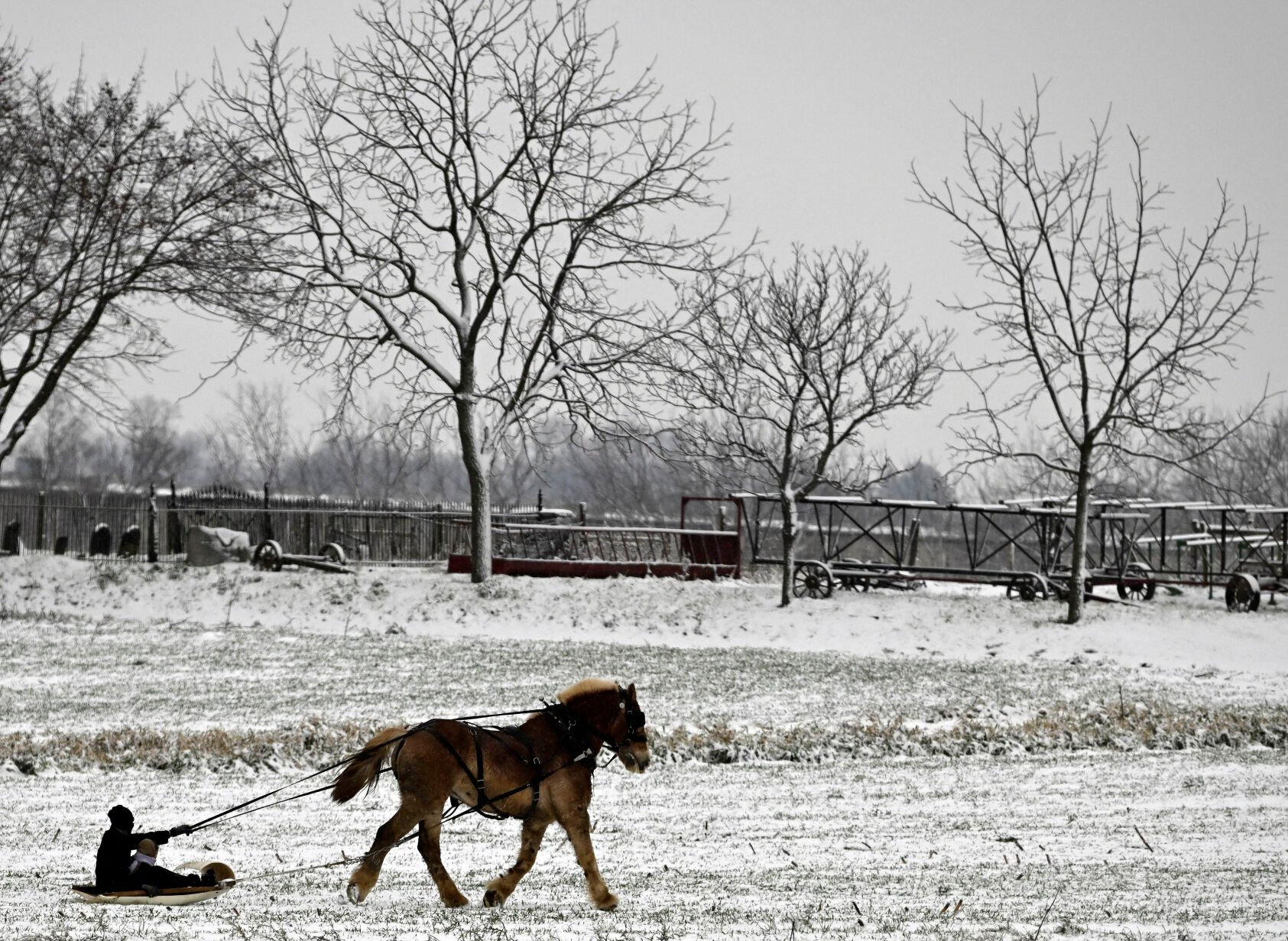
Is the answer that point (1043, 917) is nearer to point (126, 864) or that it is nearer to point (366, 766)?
point (366, 766)

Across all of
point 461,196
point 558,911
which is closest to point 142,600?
point 461,196

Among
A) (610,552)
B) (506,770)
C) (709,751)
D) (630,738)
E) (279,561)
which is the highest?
(610,552)

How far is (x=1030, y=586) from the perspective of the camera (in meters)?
29.8

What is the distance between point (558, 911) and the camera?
591 centimetres

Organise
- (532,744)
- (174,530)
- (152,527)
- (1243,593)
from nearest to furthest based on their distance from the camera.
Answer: (532,744), (1243,593), (152,527), (174,530)

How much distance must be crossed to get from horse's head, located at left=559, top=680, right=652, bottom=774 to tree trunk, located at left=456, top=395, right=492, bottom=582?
24.5 m

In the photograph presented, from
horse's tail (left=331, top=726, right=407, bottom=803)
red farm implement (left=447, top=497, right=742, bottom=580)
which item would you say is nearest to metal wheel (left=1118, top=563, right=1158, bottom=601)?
red farm implement (left=447, top=497, right=742, bottom=580)

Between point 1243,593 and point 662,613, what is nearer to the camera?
point 662,613

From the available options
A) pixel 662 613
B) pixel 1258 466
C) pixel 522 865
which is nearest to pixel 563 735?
pixel 522 865

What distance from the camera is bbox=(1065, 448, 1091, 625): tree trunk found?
2548cm

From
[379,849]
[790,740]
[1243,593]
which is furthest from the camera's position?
[1243,593]

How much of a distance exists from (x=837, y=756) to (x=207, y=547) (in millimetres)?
23669

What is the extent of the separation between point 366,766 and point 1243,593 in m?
26.8

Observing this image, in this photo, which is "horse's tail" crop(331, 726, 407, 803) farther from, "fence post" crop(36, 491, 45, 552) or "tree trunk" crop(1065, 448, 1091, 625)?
"fence post" crop(36, 491, 45, 552)
